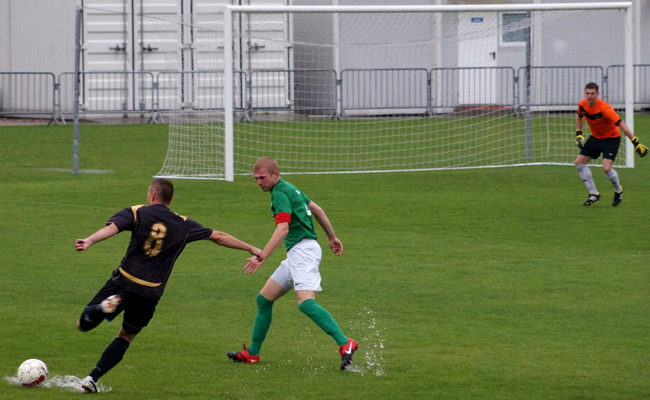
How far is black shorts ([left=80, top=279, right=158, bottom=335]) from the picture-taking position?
5555 millimetres

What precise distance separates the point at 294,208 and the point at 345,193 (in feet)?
28.3

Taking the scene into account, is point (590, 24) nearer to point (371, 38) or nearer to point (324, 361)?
point (371, 38)

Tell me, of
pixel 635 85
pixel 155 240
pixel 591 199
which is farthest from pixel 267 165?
pixel 635 85

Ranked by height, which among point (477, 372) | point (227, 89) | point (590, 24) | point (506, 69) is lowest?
point (477, 372)

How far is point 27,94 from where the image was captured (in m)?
23.6

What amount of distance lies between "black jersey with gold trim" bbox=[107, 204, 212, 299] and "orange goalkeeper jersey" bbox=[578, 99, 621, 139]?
30.9 feet

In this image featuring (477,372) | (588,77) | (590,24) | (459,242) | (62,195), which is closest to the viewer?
(477,372)

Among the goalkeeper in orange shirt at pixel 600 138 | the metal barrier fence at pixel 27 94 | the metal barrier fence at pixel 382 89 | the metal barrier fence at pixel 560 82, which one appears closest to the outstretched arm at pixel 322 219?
the goalkeeper in orange shirt at pixel 600 138

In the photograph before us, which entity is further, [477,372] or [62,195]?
[62,195]

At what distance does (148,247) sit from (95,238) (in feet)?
1.41

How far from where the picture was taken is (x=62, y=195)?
1422cm

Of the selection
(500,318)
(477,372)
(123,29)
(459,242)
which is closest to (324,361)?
(477,372)

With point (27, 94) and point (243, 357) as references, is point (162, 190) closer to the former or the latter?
point (243, 357)

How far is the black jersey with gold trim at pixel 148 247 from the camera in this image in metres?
5.54
